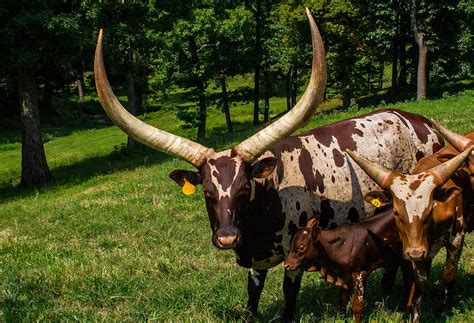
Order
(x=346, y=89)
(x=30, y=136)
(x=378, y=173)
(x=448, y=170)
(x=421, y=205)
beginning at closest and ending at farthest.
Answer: (x=421, y=205)
(x=448, y=170)
(x=378, y=173)
(x=30, y=136)
(x=346, y=89)

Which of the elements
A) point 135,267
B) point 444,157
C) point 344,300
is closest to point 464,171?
point 444,157

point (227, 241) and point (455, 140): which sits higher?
point (455, 140)

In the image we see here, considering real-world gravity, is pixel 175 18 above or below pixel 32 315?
above

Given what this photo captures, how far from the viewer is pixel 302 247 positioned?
5891 millimetres

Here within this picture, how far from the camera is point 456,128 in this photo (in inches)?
719

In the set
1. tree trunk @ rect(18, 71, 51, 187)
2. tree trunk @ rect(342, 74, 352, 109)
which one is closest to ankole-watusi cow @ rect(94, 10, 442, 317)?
tree trunk @ rect(18, 71, 51, 187)

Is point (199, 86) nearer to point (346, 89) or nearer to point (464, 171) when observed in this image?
point (346, 89)

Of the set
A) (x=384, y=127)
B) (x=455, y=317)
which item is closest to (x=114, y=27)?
(x=384, y=127)

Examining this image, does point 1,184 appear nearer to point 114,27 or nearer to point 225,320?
point 114,27

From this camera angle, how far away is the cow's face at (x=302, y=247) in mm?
5906

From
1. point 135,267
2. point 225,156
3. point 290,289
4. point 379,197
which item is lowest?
point 135,267

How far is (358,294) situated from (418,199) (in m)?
1.26

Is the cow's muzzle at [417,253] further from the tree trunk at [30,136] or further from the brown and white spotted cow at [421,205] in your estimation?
the tree trunk at [30,136]

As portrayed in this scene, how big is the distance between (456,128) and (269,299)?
43.7 feet
